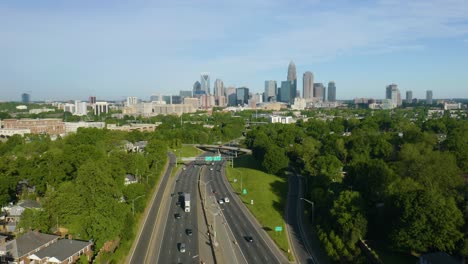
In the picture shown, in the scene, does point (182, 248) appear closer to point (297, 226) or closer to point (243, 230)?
point (243, 230)

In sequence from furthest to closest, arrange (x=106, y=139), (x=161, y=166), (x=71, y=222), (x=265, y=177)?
(x=106, y=139), (x=161, y=166), (x=265, y=177), (x=71, y=222)

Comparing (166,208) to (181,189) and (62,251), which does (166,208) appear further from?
(62,251)

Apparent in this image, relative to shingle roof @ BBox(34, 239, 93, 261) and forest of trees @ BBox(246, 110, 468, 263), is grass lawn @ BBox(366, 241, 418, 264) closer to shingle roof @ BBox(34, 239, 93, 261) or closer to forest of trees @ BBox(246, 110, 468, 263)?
forest of trees @ BBox(246, 110, 468, 263)

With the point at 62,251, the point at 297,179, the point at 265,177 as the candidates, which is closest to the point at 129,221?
the point at 62,251

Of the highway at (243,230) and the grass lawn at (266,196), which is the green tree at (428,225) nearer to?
the grass lawn at (266,196)

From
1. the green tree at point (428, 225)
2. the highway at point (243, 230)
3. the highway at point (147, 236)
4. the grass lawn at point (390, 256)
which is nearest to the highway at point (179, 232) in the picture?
the highway at point (147, 236)

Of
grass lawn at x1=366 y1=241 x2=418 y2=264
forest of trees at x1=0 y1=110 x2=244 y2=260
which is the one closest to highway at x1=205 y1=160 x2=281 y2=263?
grass lawn at x1=366 y1=241 x2=418 y2=264
